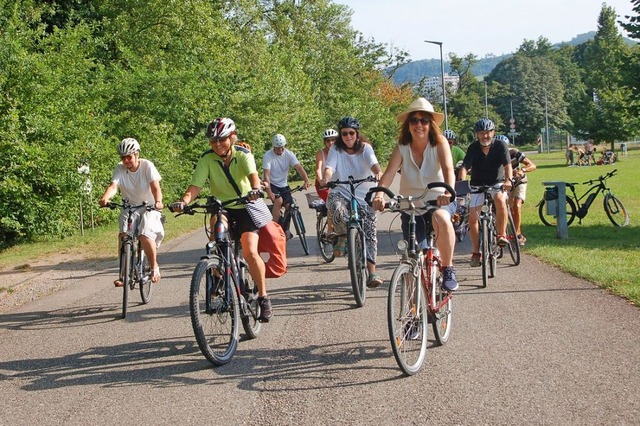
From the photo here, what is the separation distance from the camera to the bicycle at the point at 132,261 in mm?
8414

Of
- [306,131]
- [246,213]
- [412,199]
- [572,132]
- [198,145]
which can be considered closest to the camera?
[412,199]

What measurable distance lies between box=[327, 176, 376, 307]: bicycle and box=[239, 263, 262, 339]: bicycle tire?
4.42ft

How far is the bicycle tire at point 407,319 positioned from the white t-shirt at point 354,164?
3.63m

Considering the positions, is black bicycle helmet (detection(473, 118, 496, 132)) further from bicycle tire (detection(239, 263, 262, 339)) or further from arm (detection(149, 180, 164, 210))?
bicycle tire (detection(239, 263, 262, 339))

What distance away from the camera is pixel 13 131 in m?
15.7

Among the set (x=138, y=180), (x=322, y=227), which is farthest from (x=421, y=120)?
(x=322, y=227)

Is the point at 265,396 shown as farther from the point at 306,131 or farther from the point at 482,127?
the point at 306,131

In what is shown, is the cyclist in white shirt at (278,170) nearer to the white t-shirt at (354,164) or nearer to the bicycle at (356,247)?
the white t-shirt at (354,164)

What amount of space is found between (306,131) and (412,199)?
38.5 meters

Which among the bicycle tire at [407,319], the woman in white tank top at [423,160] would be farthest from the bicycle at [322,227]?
the bicycle tire at [407,319]

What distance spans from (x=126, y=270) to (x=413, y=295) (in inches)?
153

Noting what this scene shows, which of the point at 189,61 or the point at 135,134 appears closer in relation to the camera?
the point at 135,134

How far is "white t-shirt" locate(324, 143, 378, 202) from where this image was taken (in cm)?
922

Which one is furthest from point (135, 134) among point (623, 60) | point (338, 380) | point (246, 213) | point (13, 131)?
point (338, 380)
